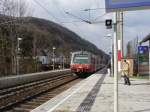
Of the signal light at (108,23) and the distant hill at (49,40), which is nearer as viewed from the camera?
the signal light at (108,23)

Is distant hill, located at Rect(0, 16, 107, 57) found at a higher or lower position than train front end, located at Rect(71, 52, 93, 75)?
higher

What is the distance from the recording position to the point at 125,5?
384 inches

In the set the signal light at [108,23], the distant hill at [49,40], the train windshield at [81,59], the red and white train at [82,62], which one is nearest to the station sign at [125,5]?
the signal light at [108,23]

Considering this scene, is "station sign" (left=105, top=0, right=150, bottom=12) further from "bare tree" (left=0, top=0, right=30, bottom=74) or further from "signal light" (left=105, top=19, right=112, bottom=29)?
"bare tree" (left=0, top=0, right=30, bottom=74)

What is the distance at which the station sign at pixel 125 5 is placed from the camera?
377 inches

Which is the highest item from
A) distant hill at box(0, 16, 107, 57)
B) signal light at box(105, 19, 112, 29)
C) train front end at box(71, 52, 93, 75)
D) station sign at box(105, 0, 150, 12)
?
distant hill at box(0, 16, 107, 57)

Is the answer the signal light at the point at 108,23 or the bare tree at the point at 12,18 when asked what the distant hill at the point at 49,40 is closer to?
the bare tree at the point at 12,18

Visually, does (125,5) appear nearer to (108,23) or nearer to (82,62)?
(108,23)

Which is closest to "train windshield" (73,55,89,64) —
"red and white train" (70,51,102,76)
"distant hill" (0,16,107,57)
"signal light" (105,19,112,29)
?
"red and white train" (70,51,102,76)

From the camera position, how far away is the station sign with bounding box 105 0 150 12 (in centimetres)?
959

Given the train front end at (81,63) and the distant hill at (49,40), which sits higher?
the distant hill at (49,40)

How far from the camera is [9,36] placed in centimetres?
6150

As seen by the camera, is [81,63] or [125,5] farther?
[81,63]

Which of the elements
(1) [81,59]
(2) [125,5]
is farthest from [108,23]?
(1) [81,59]
